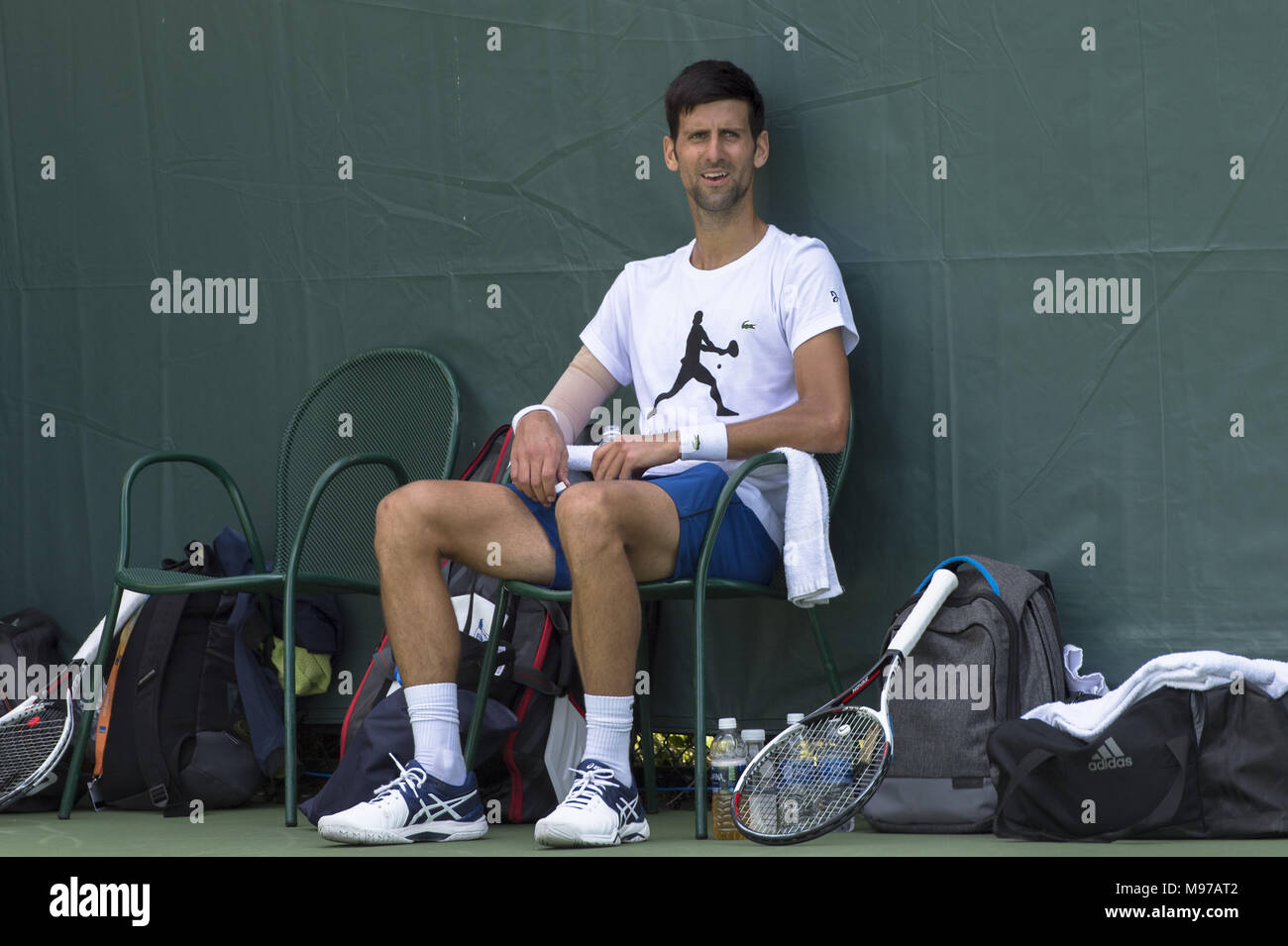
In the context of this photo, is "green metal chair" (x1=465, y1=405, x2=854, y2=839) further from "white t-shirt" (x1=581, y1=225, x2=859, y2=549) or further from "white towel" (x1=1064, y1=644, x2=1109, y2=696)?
"white towel" (x1=1064, y1=644, x2=1109, y2=696)

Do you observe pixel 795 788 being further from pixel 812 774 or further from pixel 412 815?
pixel 412 815

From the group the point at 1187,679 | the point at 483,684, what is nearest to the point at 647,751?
the point at 483,684

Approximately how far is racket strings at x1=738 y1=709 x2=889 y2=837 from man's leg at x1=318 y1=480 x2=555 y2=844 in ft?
1.97

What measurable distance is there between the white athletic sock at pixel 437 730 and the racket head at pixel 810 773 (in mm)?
576

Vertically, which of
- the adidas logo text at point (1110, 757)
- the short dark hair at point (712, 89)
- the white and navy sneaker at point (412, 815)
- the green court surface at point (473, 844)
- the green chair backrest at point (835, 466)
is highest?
the short dark hair at point (712, 89)

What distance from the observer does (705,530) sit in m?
3.32

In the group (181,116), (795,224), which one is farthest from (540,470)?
(181,116)

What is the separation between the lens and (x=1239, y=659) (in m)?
2.99

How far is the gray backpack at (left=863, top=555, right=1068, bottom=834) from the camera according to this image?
3.21 m

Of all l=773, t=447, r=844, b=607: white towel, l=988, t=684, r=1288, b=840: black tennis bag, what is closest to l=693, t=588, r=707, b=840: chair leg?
l=773, t=447, r=844, b=607: white towel

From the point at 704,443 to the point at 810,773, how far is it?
2.63ft

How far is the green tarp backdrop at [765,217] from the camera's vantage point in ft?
11.6

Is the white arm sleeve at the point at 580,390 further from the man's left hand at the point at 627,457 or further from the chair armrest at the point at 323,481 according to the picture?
the chair armrest at the point at 323,481

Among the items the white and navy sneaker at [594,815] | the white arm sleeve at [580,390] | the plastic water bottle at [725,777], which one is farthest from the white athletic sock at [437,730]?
the white arm sleeve at [580,390]
